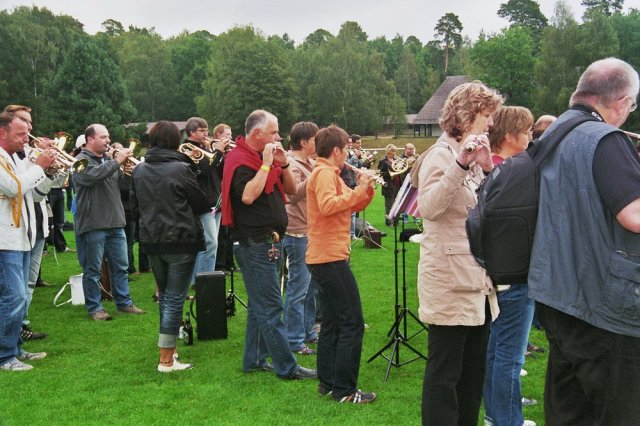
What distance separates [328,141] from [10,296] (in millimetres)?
3316

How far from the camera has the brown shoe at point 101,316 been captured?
7.80m

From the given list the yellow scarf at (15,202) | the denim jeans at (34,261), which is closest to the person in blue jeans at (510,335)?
the yellow scarf at (15,202)

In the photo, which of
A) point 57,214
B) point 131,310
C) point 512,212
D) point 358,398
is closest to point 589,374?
point 512,212

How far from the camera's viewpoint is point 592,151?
101 inches

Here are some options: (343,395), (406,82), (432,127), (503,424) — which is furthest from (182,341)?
(406,82)

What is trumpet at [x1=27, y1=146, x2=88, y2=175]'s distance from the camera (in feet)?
21.1

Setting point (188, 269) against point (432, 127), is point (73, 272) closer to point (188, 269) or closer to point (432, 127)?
point (188, 269)

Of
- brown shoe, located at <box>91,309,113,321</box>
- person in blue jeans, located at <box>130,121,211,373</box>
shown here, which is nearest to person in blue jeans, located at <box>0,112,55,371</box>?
person in blue jeans, located at <box>130,121,211,373</box>

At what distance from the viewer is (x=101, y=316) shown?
25.6ft

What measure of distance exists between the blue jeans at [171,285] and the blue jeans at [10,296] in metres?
1.25

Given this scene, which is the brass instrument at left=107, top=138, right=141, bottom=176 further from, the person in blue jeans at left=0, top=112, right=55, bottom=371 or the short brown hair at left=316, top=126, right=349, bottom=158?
the short brown hair at left=316, top=126, right=349, bottom=158

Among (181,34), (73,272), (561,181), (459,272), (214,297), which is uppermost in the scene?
(181,34)

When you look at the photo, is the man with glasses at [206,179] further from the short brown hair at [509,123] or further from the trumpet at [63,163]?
the short brown hair at [509,123]

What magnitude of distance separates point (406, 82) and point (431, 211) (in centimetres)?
8851
